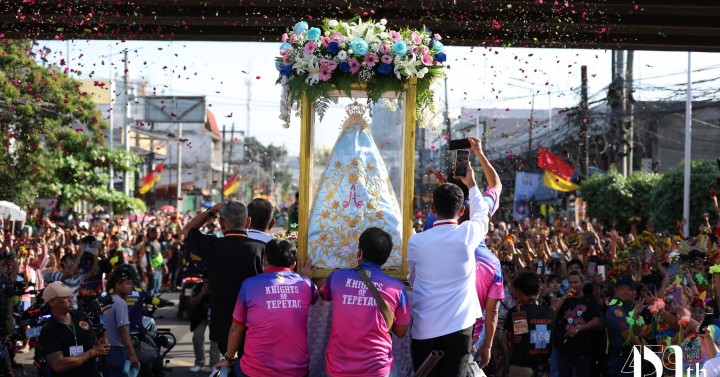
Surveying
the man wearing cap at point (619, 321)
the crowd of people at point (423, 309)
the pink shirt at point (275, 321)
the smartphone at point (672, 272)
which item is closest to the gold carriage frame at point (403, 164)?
the crowd of people at point (423, 309)

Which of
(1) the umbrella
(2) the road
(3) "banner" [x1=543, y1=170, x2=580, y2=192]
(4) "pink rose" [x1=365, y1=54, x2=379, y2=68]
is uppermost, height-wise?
(4) "pink rose" [x1=365, y1=54, x2=379, y2=68]

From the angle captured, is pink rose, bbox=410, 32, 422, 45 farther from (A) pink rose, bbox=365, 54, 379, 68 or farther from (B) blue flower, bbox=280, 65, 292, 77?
(B) blue flower, bbox=280, 65, 292, 77

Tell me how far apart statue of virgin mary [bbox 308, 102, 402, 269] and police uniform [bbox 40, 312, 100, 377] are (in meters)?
2.12

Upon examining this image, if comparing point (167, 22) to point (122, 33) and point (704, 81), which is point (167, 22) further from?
point (704, 81)

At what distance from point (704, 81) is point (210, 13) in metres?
18.0

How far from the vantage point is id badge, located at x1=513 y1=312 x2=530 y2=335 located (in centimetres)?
1027

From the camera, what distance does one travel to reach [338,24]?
7316mm

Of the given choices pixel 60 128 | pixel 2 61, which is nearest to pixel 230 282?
pixel 2 61

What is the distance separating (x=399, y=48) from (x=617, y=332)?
5.46 m

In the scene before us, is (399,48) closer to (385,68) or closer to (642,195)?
(385,68)

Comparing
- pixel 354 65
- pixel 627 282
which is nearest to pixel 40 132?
pixel 627 282

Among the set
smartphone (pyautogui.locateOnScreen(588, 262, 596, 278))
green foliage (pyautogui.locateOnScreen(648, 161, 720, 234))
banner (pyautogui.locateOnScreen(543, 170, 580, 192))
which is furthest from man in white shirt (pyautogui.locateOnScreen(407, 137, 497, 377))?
green foliage (pyautogui.locateOnScreen(648, 161, 720, 234))

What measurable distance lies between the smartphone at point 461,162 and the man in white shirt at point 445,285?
55cm

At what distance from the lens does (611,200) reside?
3105 centimetres
